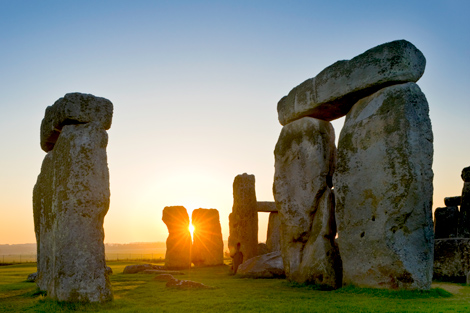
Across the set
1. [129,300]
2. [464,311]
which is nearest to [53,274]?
[129,300]

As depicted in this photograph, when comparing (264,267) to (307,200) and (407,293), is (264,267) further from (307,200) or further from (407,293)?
(407,293)

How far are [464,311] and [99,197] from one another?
20.9 feet

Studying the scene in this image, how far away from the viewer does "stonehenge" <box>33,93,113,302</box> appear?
766 centimetres

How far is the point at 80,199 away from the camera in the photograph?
784cm

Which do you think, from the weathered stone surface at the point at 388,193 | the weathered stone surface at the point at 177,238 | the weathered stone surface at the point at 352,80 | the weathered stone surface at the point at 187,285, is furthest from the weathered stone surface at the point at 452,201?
the weathered stone surface at the point at 187,285

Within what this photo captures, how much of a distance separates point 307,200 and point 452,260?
167 inches

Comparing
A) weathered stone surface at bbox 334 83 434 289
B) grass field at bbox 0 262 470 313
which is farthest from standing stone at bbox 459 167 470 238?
weathered stone surface at bbox 334 83 434 289

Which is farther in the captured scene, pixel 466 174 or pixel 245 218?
pixel 245 218

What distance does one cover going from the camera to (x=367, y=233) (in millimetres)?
9227

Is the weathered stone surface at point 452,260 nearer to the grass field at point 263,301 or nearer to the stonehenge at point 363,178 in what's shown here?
the grass field at point 263,301

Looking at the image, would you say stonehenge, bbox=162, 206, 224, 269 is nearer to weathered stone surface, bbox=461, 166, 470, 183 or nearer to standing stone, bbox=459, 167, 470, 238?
standing stone, bbox=459, 167, 470, 238

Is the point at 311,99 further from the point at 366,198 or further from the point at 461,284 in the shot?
the point at 461,284

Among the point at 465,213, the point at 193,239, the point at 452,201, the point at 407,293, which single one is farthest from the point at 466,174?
the point at 193,239

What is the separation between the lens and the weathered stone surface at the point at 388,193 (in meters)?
8.57
